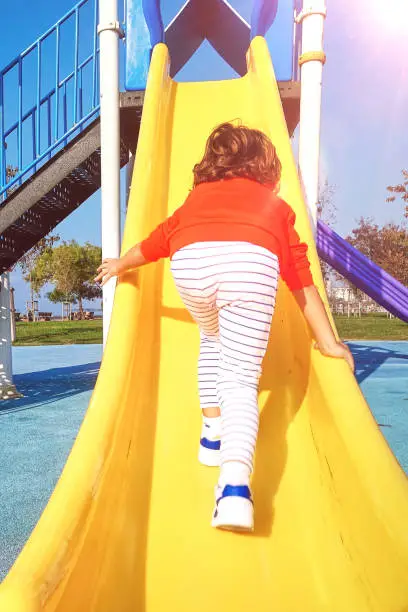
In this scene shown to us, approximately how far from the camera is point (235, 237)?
5.02 ft

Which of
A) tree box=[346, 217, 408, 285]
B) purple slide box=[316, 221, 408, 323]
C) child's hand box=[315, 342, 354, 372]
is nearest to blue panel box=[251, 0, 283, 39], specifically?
purple slide box=[316, 221, 408, 323]

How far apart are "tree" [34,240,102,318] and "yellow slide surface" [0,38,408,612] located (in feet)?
102

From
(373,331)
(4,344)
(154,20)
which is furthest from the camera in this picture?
(373,331)

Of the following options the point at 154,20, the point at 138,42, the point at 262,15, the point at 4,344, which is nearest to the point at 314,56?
the point at 262,15

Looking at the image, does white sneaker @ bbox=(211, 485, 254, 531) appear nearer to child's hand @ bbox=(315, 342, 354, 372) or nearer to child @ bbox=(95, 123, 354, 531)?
child @ bbox=(95, 123, 354, 531)

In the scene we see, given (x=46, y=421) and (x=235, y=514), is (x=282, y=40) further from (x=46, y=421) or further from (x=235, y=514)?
(x=235, y=514)

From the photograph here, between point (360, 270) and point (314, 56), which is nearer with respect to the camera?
point (314, 56)

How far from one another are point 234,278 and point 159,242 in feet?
1.34

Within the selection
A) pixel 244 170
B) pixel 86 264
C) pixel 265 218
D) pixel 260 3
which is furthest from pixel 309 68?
pixel 86 264

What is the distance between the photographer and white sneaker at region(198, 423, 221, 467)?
5.28 ft

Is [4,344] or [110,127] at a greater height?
[110,127]

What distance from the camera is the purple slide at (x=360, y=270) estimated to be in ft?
13.8

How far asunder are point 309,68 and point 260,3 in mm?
1046

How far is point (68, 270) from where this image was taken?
107 feet
